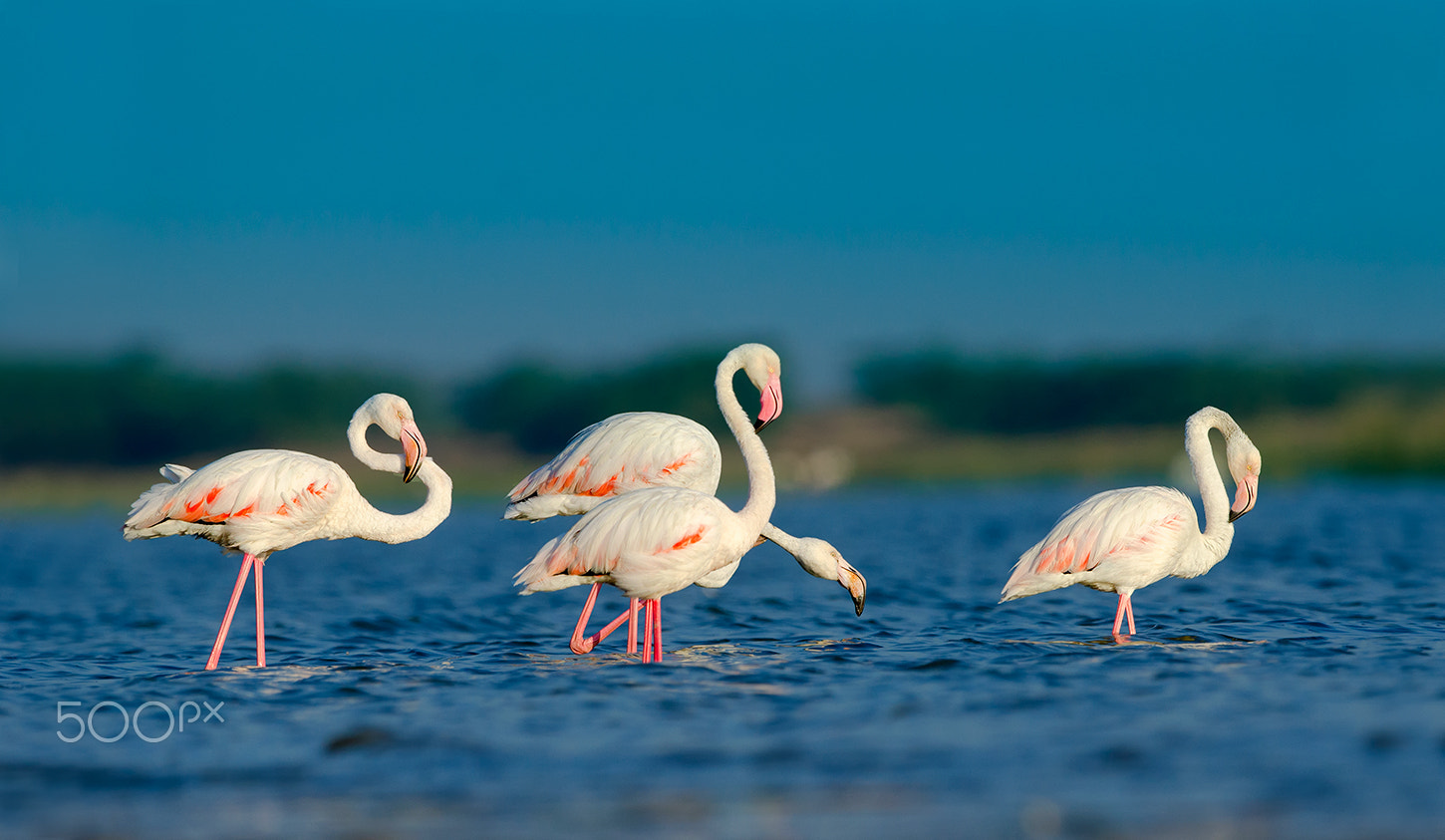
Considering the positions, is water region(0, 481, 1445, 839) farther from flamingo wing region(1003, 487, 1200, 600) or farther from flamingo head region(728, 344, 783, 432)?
flamingo head region(728, 344, 783, 432)

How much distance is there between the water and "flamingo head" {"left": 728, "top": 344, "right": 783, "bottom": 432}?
5.78ft

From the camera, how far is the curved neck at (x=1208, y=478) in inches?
438

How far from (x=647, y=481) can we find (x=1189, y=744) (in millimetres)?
4823

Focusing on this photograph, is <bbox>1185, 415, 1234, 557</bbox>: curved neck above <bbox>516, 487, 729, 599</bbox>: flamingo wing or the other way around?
above

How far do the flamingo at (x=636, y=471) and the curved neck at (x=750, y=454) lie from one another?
8 centimetres

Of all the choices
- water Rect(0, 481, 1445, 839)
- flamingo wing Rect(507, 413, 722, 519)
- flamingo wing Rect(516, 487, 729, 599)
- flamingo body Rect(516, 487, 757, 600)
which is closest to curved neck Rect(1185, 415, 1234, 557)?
water Rect(0, 481, 1445, 839)

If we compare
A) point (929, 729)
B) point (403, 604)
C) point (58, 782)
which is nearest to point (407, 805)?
point (58, 782)

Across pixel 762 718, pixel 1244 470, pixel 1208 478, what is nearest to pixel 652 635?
pixel 762 718

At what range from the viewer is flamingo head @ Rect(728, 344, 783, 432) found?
9.94 meters

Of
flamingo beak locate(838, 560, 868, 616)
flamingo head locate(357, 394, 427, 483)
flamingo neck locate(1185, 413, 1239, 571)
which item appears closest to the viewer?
flamingo head locate(357, 394, 427, 483)

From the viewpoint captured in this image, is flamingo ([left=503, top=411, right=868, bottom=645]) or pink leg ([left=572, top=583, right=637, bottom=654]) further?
flamingo ([left=503, top=411, right=868, bottom=645])

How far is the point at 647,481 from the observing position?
10.5m

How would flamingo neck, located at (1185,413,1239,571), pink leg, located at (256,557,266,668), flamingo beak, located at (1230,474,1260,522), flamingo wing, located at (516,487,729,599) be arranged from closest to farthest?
flamingo wing, located at (516,487,729,599) < pink leg, located at (256,557,266,668) < flamingo beak, located at (1230,474,1260,522) < flamingo neck, located at (1185,413,1239,571)

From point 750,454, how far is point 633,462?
3.27ft
